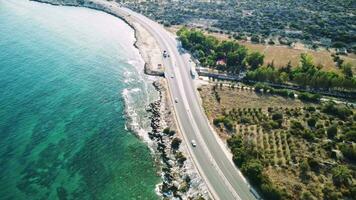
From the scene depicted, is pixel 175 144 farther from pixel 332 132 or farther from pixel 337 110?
pixel 337 110

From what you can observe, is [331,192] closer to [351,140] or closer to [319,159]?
[319,159]

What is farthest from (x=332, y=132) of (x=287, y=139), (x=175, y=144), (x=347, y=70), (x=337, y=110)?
(x=347, y=70)

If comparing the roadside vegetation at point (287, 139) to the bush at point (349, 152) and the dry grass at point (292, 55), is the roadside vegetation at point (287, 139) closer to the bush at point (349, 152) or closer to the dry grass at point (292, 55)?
the bush at point (349, 152)

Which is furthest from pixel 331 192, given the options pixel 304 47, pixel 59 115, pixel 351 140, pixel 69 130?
pixel 304 47

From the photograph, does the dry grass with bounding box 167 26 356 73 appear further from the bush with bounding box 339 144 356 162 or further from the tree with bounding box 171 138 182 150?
the tree with bounding box 171 138 182 150

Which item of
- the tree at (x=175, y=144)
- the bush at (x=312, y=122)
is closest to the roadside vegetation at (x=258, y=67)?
the bush at (x=312, y=122)

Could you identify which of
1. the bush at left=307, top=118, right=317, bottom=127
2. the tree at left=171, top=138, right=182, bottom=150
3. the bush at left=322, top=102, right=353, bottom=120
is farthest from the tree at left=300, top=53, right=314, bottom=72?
the tree at left=171, top=138, right=182, bottom=150
